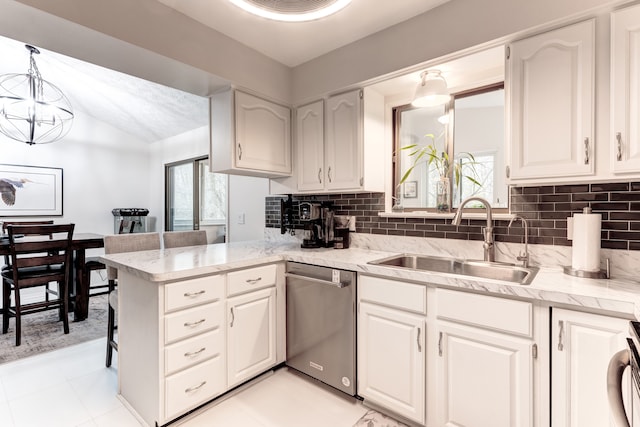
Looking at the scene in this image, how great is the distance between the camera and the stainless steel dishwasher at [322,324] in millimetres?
1867

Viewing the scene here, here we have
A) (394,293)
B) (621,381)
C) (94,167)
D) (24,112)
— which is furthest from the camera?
(94,167)

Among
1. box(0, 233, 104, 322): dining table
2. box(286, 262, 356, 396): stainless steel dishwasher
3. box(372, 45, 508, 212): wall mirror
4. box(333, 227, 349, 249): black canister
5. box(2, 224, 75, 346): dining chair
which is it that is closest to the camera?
box(286, 262, 356, 396): stainless steel dishwasher

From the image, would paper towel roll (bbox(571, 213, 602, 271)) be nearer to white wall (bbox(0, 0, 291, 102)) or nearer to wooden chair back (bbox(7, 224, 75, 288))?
white wall (bbox(0, 0, 291, 102))

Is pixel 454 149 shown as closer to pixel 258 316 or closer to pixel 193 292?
pixel 258 316

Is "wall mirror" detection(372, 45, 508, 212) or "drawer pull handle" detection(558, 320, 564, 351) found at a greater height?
"wall mirror" detection(372, 45, 508, 212)

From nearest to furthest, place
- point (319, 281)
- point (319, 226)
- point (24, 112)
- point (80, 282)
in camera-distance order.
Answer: point (319, 281)
point (319, 226)
point (80, 282)
point (24, 112)

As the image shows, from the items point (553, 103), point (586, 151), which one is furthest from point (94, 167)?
point (586, 151)

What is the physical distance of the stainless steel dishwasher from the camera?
6.13ft

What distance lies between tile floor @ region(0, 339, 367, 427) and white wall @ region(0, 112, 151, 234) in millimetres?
3174

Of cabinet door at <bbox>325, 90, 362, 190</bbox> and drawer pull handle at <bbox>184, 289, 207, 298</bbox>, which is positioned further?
cabinet door at <bbox>325, 90, 362, 190</bbox>

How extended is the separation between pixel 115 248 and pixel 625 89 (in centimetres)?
305

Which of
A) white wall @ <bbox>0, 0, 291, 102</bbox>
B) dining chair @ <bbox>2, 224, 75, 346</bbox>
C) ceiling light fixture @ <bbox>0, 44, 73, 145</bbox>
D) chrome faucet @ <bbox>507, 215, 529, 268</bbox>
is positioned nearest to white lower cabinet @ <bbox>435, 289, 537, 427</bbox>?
chrome faucet @ <bbox>507, 215, 529, 268</bbox>

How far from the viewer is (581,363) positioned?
1.19 m

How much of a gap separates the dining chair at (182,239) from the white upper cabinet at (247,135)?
27.1 inches
